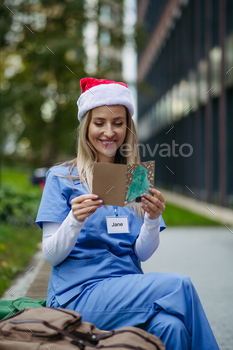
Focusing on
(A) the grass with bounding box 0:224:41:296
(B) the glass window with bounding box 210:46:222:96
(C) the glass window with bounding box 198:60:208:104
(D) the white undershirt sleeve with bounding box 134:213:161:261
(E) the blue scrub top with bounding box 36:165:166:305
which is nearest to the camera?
(E) the blue scrub top with bounding box 36:165:166:305

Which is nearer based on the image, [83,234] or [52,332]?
[52,332]

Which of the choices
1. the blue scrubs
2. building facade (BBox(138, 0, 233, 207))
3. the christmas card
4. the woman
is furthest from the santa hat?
building facade (BBox(138, 0, 233, 207))

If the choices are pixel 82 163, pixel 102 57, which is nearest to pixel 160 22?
pixel 102 57

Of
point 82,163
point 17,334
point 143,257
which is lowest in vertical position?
point 17,334

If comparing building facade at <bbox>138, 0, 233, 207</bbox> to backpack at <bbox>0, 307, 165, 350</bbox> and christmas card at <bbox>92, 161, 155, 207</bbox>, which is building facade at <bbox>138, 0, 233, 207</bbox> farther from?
backpack at <bbox>0, 307, 165, 350</bbox>

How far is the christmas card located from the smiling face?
0.45 m

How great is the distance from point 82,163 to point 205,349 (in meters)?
1.12

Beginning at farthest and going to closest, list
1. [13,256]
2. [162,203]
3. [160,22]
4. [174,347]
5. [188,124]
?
[160,22] → [188,124] → [13,256] → [162,203] → [174,347]

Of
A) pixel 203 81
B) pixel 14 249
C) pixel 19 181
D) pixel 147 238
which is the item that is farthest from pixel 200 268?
pixel 19 181

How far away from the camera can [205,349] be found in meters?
1.60

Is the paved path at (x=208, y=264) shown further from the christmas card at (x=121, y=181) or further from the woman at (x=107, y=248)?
the christmas card at (x=121, y=181)

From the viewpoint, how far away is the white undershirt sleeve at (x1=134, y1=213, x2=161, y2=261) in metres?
1.97

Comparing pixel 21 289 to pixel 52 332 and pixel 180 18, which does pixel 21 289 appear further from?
pixel 180 18

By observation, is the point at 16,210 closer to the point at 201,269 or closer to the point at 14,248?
the point at 14,248
